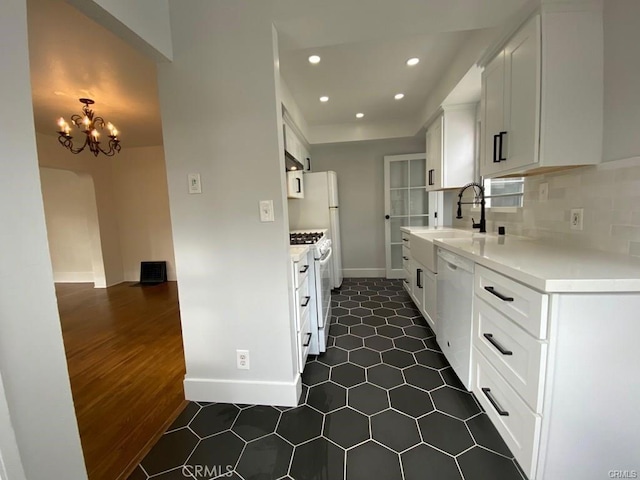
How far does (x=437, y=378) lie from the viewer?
1877 millimetres

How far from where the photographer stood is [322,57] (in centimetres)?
227

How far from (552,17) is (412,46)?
39.0 inches

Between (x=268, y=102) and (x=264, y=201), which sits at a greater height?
(x=268, y=102)

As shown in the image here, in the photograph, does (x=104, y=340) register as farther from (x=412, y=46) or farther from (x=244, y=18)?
(x=412, y=46)

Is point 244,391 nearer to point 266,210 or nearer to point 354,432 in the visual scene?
point 354,432

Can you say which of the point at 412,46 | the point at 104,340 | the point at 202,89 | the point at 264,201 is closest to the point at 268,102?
the point at 202,89

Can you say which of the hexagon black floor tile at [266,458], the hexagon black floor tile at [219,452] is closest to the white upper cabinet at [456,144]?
the hexagon black floor tile at [266,458]

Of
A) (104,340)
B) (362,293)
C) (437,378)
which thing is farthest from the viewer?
(362,293)

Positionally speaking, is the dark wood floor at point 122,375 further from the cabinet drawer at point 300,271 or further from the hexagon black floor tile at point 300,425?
the cabinet drawer at point 300,271

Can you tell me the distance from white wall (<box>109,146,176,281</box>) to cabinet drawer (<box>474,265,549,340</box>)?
495 centimetres

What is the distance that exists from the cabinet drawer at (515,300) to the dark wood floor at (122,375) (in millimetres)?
1850

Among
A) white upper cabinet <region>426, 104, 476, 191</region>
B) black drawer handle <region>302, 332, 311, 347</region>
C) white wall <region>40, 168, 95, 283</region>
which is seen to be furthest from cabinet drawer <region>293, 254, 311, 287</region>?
white wall <region>40, 168, 95, 283</region>

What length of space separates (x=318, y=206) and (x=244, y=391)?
8.54 ft

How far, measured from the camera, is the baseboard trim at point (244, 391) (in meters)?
1.67
